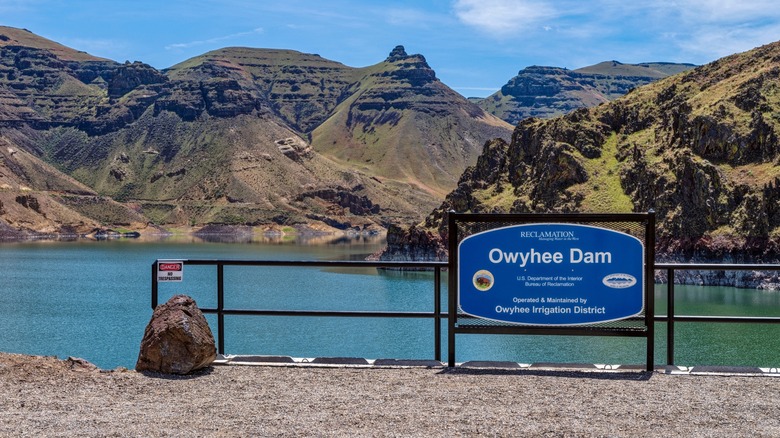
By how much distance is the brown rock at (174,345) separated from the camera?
11.4 m

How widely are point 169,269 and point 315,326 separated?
139ft

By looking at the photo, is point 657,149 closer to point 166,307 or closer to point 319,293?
point 319,293

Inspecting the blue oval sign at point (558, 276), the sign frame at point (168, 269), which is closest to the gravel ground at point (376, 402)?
the blue oval sign at point (558, 276)

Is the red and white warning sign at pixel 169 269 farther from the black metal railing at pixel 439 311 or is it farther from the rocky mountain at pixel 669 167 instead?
the rocky mountain at pixel 669 167

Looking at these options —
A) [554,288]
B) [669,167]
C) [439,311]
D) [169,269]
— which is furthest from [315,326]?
[669,167]

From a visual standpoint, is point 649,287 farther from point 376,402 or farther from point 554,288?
point 376,402

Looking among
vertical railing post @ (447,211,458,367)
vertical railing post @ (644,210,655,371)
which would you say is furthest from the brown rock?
vertical railing post @ (644,210,655,371)

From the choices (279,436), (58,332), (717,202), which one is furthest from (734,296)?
(279,436)

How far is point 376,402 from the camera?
31.9ft

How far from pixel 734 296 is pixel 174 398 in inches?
3607

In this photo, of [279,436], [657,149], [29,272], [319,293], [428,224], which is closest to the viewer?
[279,436]

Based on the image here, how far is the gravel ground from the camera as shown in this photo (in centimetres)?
857

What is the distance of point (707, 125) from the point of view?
401ft

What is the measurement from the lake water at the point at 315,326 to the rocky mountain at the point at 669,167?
55.7ft
